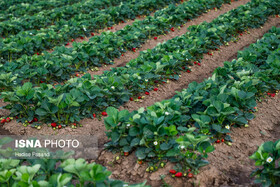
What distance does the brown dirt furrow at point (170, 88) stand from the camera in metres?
4.75

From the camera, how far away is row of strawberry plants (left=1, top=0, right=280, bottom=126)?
4.67 metres

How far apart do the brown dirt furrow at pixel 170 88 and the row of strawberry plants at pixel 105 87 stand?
0.53 ft

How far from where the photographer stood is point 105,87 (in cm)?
525

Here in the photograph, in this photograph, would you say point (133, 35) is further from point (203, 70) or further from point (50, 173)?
point (50, 173)

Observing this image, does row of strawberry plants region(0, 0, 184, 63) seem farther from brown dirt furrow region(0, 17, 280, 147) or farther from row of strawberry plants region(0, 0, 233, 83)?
brown dirt furrow region(0, 17, 280, 147)

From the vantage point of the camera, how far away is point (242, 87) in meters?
4.93

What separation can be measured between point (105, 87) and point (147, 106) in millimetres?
949

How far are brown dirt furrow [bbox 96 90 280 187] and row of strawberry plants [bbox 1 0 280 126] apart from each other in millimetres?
1159

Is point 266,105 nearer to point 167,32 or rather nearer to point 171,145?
point 171,145

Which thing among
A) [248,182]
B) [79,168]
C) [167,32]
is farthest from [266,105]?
[167,32]

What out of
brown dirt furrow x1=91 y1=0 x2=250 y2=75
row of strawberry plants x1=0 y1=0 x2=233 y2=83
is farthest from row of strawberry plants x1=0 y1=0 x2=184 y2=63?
brown dirt furrow x1=91 y1=0 x2=250 y2=75

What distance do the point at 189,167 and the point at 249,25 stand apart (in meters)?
7.92

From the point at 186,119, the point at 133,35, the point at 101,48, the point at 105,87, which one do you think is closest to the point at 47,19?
the point at 133,35

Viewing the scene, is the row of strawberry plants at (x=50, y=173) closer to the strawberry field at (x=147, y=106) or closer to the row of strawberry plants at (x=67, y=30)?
the strawberry field at (x=147, y=106)
